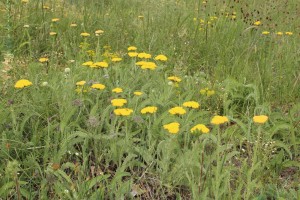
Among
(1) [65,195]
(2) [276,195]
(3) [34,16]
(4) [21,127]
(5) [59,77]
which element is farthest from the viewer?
(3) [34,16]

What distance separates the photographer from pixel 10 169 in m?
1.18

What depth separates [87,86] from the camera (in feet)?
7.66

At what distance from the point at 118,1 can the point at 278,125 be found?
11.6ft

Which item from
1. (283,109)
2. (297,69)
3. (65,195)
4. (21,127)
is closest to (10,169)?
(65,195)

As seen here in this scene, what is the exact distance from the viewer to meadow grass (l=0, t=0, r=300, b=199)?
5.69 feet

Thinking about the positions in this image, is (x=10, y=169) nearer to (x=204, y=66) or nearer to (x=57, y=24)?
(x=204, y=66)

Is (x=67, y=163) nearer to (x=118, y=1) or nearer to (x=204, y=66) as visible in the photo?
(x=204, y=66)

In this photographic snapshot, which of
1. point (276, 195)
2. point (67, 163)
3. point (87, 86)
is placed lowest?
point (276, 195)

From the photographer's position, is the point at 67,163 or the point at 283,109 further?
the point at 283,109

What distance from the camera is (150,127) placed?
2115 millimetres

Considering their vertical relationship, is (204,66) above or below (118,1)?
below

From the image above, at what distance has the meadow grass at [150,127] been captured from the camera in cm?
173

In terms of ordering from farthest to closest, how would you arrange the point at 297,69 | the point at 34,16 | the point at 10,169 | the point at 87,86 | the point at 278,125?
the point at 34,16
the point at 297,69
the point at 87,86
the point at 278,125
the point at 10,169

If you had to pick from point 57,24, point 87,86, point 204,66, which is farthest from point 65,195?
point 57,24
